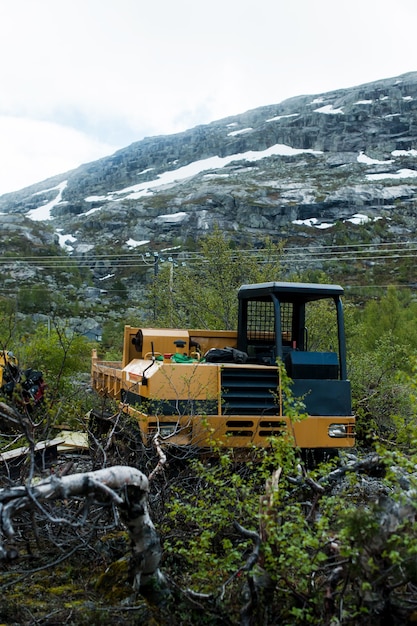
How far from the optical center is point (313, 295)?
8.56 meters

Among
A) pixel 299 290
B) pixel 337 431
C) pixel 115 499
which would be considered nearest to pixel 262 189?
pixel 299 290

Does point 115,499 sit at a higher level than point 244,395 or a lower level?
higher

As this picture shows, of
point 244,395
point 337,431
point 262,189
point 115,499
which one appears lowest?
point 262,189

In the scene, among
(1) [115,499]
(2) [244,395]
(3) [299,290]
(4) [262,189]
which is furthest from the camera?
(4) [262,189]

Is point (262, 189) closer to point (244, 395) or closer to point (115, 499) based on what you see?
point (244, 395)

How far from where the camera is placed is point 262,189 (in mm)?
112188

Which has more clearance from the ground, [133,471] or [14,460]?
[133,471]

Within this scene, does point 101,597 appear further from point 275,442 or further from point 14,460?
point 14,460

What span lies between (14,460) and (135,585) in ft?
14.6

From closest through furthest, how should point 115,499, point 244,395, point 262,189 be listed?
point 115,499
point 244,395
point 262,189

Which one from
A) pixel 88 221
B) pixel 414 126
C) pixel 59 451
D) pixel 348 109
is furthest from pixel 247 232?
pixel 59 451

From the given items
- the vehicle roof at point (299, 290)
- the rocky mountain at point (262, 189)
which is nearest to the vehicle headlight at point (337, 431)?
the vehicle roof at point (299, 290)

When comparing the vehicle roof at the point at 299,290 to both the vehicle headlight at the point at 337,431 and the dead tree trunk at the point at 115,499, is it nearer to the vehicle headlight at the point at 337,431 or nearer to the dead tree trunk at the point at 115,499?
the vehicle headlight at the point at 337,431

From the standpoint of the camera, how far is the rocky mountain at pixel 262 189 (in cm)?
9525
